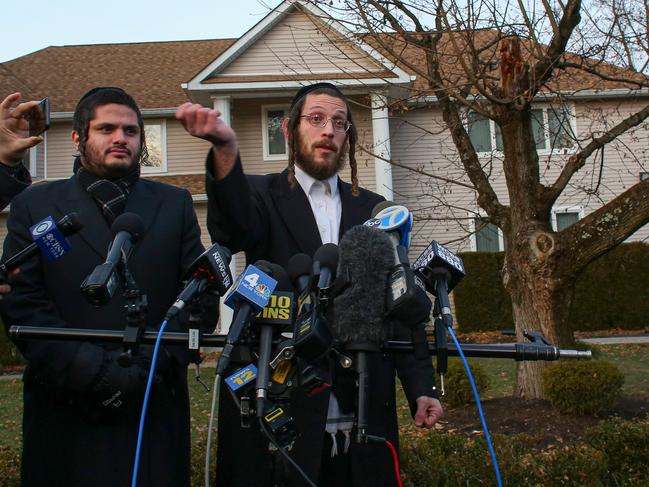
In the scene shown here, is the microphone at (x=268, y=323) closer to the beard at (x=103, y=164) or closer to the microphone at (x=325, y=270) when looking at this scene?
the microphone at (x=325, y=270)

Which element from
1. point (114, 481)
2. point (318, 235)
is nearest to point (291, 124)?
point (318, 235)

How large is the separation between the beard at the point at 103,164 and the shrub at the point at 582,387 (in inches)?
262

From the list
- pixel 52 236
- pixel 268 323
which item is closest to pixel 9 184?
pixel 52 236

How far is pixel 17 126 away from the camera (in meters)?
2.94

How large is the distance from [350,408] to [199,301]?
2.02 feet

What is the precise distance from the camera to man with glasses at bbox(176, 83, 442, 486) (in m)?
Result: 2.53

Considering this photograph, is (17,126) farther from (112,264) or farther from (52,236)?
(112,264)

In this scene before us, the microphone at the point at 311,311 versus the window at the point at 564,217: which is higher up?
the window at the point at 564,217

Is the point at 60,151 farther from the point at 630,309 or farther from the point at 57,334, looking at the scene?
the point at 57,334

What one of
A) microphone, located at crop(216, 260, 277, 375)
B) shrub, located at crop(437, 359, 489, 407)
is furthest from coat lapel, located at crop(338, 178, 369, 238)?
shrub, located at crop(437, 359, 489, 407)

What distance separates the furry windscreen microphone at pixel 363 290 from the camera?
6.98ft

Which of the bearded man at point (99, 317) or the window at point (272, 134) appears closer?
the bearded man at point (99, 317)

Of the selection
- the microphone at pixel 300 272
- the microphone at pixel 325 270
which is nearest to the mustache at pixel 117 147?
the microphone at pixel 300 272

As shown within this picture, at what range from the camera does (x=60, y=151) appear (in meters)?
19.8
